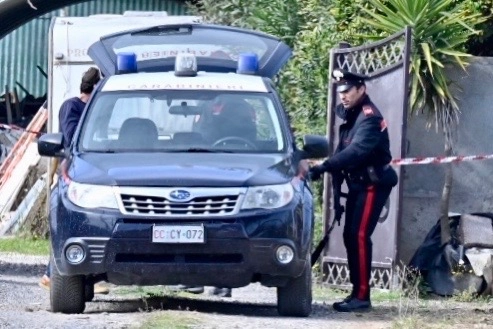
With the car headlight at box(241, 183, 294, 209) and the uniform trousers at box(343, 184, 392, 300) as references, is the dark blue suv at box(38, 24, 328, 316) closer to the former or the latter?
the car headlight at box(241, 183, 294, 209)

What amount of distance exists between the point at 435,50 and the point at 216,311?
377cm

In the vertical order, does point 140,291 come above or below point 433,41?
below

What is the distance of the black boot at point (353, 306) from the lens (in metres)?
11.4

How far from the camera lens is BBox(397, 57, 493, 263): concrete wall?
1353 centimetres

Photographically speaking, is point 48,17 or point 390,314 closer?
point 390,314

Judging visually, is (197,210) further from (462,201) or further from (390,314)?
(462,201)

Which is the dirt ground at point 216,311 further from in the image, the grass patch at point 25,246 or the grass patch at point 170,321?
the grass patch at point 25,246

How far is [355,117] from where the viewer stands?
11.5 m

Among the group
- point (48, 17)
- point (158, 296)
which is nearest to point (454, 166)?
point (158, 296)

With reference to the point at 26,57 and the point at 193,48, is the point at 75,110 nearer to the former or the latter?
the point at 193,48

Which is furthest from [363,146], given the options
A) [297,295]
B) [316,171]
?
[297,295]

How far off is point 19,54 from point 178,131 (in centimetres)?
1859

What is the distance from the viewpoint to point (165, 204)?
10.0m

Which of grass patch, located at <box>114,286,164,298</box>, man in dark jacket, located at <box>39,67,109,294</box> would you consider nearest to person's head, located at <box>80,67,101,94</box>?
man in dark jacket, located at <box>39,67,109,294</box>
